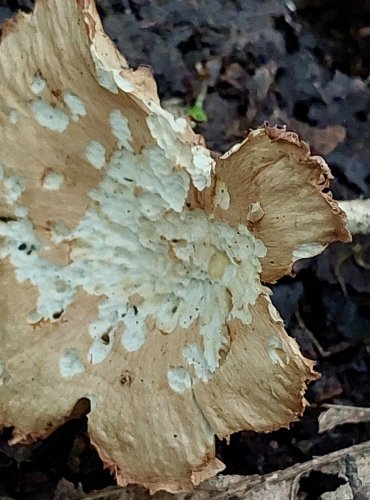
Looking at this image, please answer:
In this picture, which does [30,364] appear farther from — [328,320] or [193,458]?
[328,320]

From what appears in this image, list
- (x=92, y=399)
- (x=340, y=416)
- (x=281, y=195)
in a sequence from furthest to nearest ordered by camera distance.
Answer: (x=340, y=416)
(x=92, y=399)
(x=281, y=195)

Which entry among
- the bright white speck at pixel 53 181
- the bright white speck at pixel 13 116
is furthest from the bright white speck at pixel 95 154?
the bright white speck at pixel 13 116

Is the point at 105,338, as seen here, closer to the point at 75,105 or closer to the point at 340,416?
the point at 75,105

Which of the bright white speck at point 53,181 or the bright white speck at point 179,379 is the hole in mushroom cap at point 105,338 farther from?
the bright white speck at point 53,181

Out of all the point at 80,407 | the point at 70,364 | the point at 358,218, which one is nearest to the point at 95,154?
the point at 70,364

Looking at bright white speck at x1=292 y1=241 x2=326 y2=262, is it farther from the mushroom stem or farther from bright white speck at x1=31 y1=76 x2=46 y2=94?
bright white speck at x1=31 y1=76 x2=46 y2=94

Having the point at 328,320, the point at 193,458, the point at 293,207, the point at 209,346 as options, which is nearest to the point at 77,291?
the point at 209,346
